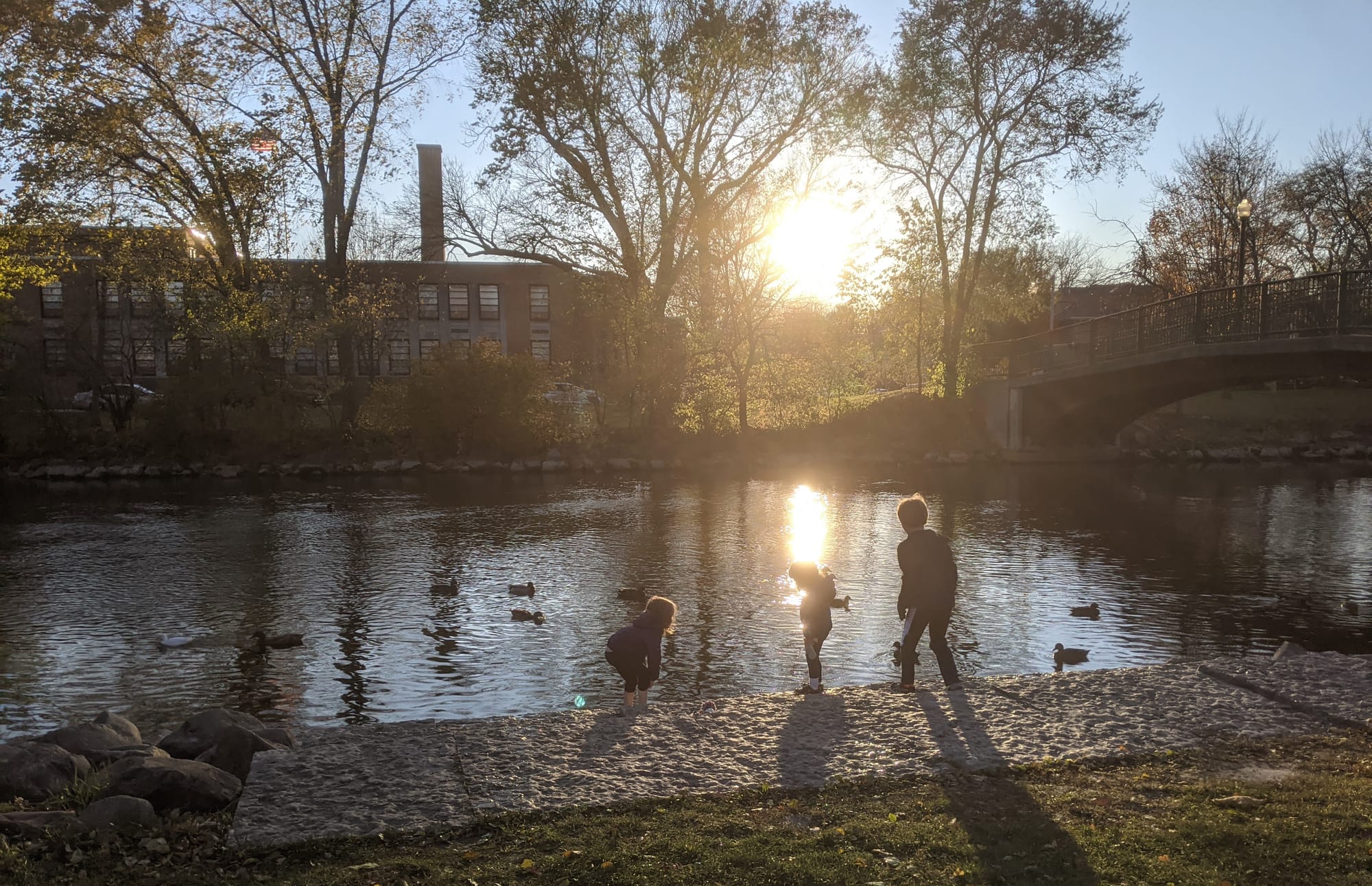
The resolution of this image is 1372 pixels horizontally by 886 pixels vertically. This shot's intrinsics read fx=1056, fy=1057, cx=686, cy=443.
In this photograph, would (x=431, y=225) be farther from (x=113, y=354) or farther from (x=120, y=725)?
(x=120, y=725)

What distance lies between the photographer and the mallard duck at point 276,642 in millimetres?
13453

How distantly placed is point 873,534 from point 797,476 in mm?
15068

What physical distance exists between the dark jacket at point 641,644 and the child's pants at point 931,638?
2.19 meters

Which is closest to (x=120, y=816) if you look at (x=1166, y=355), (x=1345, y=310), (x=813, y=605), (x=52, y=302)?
(x=813, y=605)

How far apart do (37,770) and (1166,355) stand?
32.1m

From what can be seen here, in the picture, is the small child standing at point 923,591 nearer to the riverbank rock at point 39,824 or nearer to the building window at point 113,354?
the riverbank rock at point 39,824

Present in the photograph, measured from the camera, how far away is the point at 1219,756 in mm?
7074

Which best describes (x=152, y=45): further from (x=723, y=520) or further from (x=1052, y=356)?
(x=1052, y=356)

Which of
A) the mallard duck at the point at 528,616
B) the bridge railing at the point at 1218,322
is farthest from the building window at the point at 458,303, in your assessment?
the mallard duck at the point at 528,616

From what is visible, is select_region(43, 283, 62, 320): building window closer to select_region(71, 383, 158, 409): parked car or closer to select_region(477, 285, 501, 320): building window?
select_region(71, 383, 158, 409): parked car

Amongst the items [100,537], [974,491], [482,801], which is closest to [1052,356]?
[974,491]

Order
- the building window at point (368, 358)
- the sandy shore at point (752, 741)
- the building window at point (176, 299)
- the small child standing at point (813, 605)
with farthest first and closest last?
the building window at point (368, 358) → the building window at point (176, 299) → the small child standing at point (813, 605) → the sandy shore at point (752, 741)

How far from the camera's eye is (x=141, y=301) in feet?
206

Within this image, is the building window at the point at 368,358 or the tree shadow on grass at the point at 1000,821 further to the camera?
the building window at the point at 368,358
